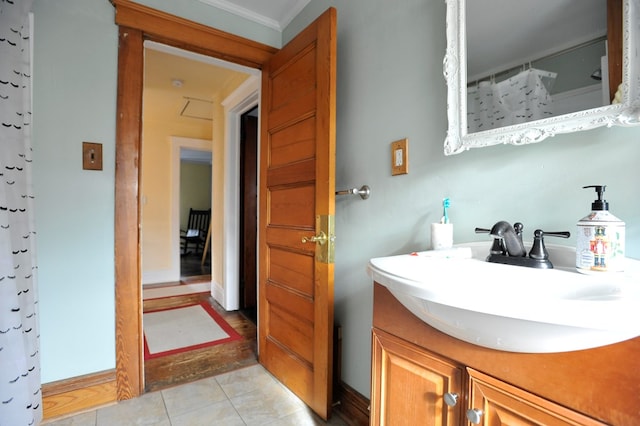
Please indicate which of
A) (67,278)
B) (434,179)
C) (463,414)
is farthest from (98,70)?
(463,414)

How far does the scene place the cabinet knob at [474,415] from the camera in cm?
59

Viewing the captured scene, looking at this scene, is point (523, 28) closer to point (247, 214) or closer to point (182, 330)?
point (247, 214)

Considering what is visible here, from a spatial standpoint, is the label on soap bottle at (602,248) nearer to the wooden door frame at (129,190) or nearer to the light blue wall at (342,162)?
the light blue wall at (342,162)

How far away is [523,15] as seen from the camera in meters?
0.86

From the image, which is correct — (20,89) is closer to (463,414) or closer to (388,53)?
(388,53)

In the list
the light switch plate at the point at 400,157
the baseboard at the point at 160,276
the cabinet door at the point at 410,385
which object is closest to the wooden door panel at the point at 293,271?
the light switch plate at the point at 400,157

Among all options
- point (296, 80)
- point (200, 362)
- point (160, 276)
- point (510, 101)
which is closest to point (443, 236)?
point (510, 101)

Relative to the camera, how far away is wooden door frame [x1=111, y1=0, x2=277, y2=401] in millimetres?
1578

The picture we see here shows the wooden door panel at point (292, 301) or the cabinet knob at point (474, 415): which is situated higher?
the cabinet knob at point (474, 415)

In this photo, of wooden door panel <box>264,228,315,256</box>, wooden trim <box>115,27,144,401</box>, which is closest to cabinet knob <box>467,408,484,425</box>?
wooden door panel <box>264,228,315,256</box>

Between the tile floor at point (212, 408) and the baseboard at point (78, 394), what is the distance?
1.5 inches

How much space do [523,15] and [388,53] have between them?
54 cm

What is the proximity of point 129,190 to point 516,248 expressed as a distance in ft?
5.71

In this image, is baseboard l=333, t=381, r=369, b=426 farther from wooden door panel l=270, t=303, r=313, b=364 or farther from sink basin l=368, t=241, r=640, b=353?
sink basin l=368, t=241, r=640, b=353
